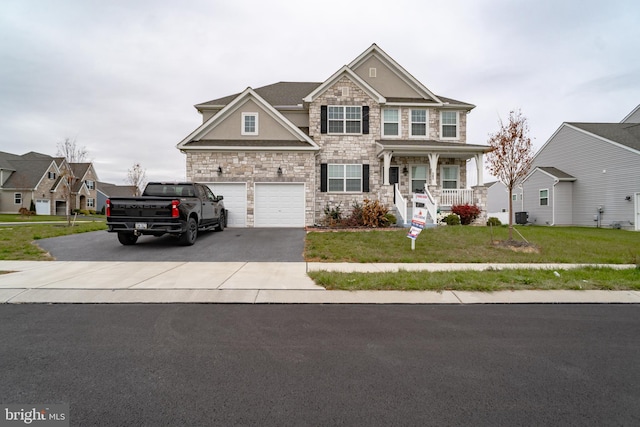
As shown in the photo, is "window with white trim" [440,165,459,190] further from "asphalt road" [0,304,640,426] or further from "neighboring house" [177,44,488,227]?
"asphalt road" [0,304,640,426]

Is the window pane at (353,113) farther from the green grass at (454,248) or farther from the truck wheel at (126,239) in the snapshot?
the truck wheel at (126,239)

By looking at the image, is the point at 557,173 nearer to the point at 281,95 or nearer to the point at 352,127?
the point at 352,127

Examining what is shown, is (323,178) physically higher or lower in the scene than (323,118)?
lower

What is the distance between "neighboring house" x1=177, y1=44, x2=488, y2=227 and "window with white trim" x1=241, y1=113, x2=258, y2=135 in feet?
0.18

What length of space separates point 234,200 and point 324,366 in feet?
46.7

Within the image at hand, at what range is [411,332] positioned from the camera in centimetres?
437

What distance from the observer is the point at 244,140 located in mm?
17297

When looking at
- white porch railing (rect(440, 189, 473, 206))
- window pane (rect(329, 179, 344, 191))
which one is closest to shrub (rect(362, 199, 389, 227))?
window pane (rect(329, 179, 344, 191))

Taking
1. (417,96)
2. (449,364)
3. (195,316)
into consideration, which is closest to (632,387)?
(449,364)

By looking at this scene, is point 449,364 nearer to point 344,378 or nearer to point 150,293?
point 344,378

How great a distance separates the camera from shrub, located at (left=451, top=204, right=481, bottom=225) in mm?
16328

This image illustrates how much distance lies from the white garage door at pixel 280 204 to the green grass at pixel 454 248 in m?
3.63

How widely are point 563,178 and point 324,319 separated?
2597 cm

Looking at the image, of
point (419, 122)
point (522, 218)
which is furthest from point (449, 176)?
point (522, 218)
